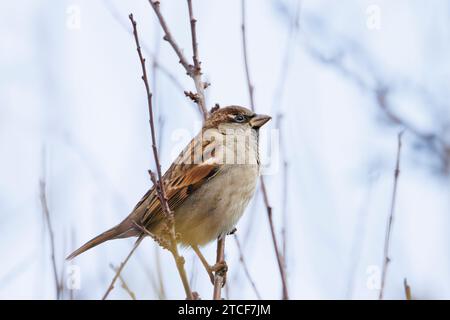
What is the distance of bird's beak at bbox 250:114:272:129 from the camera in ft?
16.0

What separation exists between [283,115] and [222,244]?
93 cm

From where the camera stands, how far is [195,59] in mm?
3760

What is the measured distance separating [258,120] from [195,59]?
1261 mm

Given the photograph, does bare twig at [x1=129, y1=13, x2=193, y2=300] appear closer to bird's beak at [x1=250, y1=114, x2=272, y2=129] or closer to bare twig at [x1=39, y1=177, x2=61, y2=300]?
bare twig at [x1=39, y1=177, x2=61, y2=300]

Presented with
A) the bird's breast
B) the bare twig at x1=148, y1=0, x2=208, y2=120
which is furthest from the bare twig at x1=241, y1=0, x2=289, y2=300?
the bird's breast

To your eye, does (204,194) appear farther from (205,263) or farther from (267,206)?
(267,206)

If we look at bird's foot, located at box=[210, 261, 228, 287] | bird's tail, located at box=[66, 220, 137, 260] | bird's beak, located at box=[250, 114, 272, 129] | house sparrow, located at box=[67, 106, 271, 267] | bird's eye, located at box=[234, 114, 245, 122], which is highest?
bird's eye, located at box=[234, 114, 245, 122]

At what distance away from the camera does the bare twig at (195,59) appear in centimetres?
352

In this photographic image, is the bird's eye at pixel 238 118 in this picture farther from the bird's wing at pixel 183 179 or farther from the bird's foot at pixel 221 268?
the bird's foot at pixel 221 268

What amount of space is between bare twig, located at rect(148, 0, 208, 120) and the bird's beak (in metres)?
0.87

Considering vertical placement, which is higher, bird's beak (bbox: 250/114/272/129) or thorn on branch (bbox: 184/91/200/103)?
bird's beak (bbox: 250/114/272/129)

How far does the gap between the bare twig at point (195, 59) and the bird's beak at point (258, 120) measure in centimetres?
87
